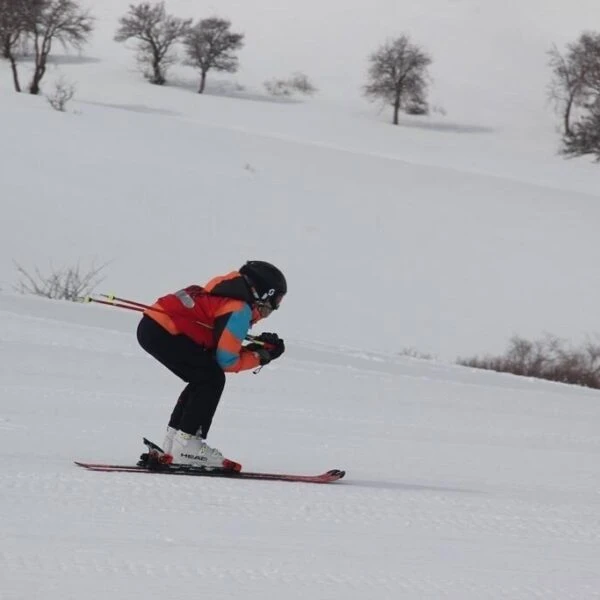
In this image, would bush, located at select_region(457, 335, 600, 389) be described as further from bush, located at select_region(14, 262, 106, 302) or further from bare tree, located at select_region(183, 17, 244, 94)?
bare tree, located at select_region(183, 17, 244, 94)

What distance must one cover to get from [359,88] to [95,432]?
4682cm

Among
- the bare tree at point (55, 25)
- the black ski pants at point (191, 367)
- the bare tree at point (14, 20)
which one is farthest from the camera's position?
the bare tree at point (55, 25)

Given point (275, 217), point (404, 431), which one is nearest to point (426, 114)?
point (275, 217)

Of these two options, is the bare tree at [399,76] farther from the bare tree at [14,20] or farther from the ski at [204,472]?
the ski at [204,472]

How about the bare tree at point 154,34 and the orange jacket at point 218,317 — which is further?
the bare tree at point 154,34

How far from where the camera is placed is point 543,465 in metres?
8.05

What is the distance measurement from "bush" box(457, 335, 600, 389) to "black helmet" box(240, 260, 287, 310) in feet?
34.2

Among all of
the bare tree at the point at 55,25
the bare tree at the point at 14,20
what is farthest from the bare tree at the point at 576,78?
the bare tree at the point at 14,20

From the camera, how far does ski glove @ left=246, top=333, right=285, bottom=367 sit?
20.1 ft

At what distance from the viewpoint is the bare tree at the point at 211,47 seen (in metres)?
51.6

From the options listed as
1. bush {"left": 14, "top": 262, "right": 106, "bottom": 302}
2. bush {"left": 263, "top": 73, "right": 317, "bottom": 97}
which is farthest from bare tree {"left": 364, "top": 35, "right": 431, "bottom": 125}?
bush {"left": 14, "top": 262, "right": 106, "bottom": 302}

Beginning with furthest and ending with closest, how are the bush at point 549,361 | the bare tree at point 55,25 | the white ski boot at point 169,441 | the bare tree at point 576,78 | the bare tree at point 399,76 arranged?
the bare tree at point 576,78 < the bare tree at point 399,76 < the bare tree at point 55,25 < the bush at point 549,361 < the white ski boot at point 169,441

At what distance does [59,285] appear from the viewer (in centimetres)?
1584

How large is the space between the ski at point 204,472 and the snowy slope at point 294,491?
0.10 metres
